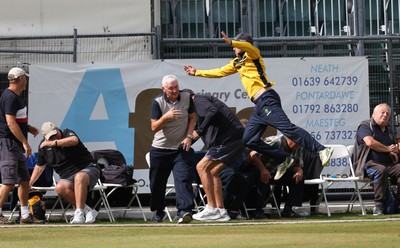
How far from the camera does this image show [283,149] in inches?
590

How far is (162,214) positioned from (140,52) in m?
4.16

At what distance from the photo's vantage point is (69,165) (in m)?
14.7

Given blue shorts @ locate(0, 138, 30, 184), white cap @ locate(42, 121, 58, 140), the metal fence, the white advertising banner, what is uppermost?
the metal fence

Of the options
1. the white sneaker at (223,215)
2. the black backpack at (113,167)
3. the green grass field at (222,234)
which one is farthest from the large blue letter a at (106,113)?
the green grass field at (222,234)

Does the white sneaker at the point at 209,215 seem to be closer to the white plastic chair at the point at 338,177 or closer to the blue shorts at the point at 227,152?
the blue shorts at the point at 227,152

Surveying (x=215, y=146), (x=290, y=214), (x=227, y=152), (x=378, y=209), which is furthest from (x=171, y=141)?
(x=378, y=209)

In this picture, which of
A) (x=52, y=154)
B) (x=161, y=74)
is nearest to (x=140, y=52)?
(x=161, y=74)

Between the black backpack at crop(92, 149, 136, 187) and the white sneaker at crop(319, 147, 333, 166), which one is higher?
the white sneaker at crop(319, 147, 333, 166)

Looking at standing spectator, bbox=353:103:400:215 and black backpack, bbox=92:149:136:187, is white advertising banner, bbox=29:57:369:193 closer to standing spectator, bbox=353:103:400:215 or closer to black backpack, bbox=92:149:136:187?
black backpack, bbox=92:149:136:187

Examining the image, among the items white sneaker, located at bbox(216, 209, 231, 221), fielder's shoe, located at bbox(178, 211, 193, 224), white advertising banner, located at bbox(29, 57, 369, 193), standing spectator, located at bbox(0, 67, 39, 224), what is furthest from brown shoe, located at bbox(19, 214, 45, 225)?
white advertising banner, located at bbox(29, 57, 369, 193)

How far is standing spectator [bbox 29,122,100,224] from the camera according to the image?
565 inches

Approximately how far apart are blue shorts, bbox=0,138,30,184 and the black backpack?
4.56 feet

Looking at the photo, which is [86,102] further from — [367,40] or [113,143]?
[367,40]

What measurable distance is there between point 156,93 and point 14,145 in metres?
3.36
